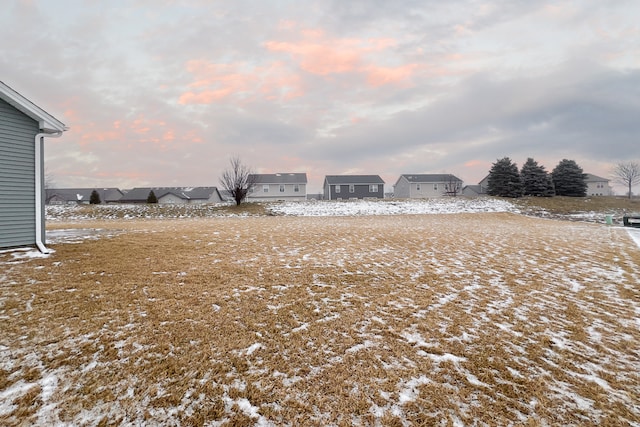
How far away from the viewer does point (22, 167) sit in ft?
29.0

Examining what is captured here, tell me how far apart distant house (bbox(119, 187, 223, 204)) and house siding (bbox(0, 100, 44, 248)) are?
59.3 metres

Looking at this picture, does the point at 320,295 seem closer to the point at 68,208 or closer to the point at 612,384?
the point at 612,384

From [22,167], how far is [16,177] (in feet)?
1.19

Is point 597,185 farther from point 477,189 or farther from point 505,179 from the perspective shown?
point 505,179

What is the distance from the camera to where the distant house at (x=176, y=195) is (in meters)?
65.3

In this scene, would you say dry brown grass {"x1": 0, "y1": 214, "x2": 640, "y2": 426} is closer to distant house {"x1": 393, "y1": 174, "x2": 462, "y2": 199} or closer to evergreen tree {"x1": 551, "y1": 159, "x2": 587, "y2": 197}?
evergreen tree {"x1": 551, "y1": 159, "x2": 587, "y2": 197}

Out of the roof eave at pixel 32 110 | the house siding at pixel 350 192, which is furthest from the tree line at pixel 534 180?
the roof eave at pixel 32 110

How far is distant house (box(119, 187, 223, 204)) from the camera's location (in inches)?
2571

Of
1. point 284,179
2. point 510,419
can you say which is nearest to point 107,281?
point 510,419

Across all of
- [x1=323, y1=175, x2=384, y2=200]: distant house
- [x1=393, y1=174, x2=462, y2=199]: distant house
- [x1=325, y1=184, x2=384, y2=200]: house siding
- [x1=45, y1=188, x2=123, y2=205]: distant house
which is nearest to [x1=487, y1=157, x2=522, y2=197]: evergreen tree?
[x1=393, y1=174, x2=462, y2=199]: distant house

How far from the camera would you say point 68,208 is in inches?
1341

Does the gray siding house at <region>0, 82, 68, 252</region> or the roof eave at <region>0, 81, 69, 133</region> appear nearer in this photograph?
the roof eave at <region>0, 81, 69, 133</region>

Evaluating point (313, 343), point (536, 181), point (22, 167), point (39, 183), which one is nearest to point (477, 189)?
point (536, 181)

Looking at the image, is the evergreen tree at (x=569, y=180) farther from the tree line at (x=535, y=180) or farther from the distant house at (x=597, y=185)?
the distant house at (x=597, y=185)
